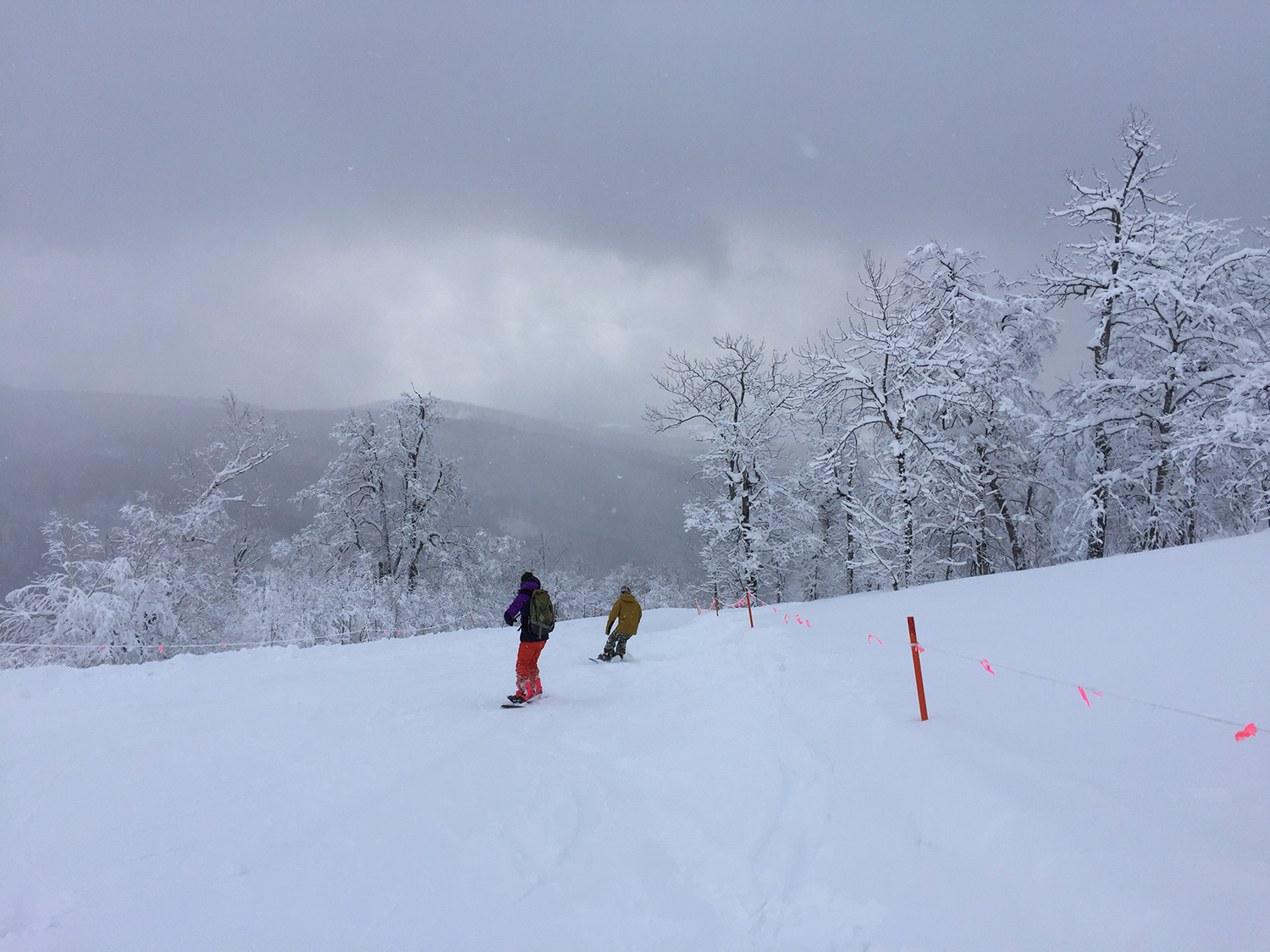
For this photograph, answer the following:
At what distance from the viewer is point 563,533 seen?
64.6 m

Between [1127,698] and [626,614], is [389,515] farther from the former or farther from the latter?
[1127,698]

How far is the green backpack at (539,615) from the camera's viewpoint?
870cm

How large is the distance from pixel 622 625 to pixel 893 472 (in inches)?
437

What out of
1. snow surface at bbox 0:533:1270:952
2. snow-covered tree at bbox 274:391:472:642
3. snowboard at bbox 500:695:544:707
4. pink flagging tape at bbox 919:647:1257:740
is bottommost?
snowboard at bbox 500:695:544:707

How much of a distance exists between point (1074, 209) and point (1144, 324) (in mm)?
4527

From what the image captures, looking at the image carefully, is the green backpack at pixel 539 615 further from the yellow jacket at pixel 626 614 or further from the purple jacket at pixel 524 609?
the yellow jacket at pixel 626 614

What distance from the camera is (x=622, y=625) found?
1262cm

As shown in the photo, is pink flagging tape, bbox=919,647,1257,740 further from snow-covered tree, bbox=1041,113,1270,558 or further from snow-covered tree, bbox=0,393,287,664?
snow-covered tree, bbox=0,393,287,664

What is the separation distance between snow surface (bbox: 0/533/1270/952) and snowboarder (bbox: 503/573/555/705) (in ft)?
1.38

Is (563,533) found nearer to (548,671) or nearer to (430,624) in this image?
(430,624)

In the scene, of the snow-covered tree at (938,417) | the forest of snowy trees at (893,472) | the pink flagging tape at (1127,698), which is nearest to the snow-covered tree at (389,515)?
the forest of snowy trees at (893,472)

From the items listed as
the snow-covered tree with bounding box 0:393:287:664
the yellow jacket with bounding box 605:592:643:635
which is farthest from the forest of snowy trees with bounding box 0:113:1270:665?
the yellow jacket with bounding box 605:592:643:635

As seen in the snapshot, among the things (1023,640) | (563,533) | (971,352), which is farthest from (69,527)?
(563,533)

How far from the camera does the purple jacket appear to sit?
343 inches
